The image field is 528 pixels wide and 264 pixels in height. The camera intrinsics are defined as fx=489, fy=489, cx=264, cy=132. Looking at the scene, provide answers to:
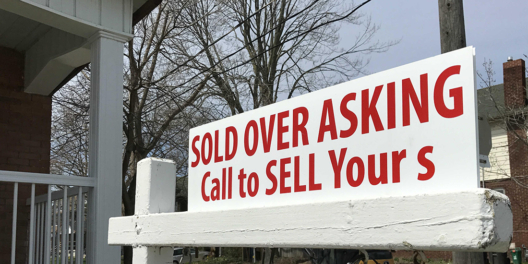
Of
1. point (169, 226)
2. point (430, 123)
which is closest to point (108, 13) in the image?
point (169, 226)

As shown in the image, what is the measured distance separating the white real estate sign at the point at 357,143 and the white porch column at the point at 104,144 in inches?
103

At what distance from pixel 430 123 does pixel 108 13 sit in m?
4.16

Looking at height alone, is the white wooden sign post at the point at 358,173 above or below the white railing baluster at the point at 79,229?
above

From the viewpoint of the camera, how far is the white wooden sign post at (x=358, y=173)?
4.65 ft

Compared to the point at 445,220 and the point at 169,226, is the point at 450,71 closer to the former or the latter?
the point at 445,220

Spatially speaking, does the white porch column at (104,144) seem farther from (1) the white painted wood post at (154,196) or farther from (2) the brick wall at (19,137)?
(2) the brick wall at (19,137)

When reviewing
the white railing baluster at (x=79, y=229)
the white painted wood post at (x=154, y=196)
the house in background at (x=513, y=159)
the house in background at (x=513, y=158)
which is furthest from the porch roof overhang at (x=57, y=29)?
the house in background at (x=513, y=158)

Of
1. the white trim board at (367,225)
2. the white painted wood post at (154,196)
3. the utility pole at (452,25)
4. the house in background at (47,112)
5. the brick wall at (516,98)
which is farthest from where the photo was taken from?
the brick wall at (516,98)

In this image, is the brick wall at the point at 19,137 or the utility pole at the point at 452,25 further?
the brick wall at the point at 19,137

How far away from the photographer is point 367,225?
5.21ft

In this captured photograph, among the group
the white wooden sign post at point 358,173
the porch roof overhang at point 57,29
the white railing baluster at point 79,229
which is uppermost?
the porch roof overhang at point 57,29

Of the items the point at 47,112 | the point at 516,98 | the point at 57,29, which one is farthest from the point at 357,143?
the point at 516,98

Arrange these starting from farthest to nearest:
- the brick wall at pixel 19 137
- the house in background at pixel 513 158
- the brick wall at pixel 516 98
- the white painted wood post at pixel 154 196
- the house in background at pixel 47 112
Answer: the brick wall at pixel 516 98
the house in background at pixel 513 158
the brick wall at pixel 19 137
the house in background at pixel 47 112
the white painted wood post at pixel 154 196

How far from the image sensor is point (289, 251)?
731 inches
